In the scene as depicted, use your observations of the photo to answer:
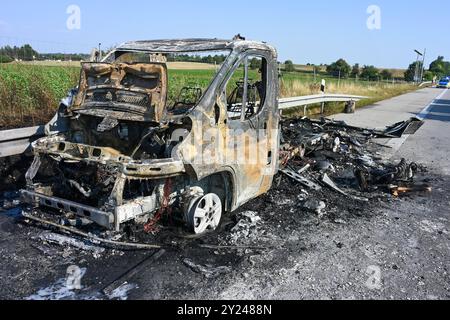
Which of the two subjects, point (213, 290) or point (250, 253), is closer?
point (213, 290)

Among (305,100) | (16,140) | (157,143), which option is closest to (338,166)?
(157,143)

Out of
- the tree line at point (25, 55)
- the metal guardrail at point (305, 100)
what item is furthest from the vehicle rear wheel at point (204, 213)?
the metal guardrail at point (305, 100)

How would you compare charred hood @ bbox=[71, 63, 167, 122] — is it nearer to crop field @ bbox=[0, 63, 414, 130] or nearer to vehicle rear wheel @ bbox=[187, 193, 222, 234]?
vehicle rear wheel @ bbox=[187, 193, 222, 234]

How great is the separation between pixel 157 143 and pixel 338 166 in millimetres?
4745

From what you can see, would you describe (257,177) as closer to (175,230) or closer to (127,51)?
(175,230)

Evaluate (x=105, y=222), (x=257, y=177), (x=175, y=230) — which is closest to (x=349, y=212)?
(x=257, y=177)

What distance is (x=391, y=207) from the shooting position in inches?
237

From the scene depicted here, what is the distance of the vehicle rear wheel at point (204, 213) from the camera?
4.45 metres

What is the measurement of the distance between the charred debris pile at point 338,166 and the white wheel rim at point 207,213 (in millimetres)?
1537

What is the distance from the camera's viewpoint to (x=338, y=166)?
816 cm

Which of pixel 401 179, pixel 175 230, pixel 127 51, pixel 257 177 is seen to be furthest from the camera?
pixel 401 179

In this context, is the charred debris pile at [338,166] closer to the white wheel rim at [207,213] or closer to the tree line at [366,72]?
the white wheel rim at [207,213]

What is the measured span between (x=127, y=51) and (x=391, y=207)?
4.46m

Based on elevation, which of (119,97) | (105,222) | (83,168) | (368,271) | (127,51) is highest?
(127,51)
